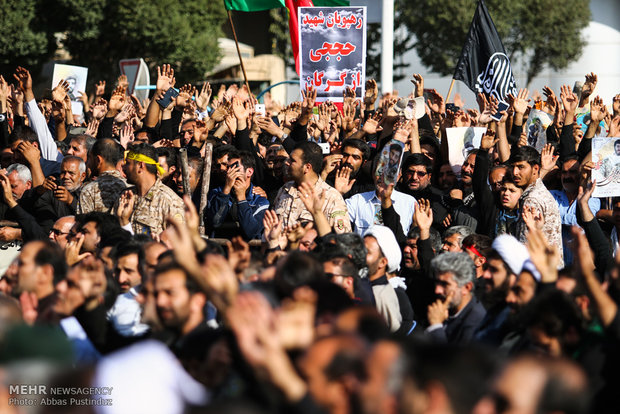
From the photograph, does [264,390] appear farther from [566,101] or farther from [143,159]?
[566,101]

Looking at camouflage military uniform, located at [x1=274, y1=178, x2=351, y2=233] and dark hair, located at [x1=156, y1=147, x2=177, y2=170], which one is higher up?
dark hair, located at [x1=156, y1=147, x2=177, y2=170]

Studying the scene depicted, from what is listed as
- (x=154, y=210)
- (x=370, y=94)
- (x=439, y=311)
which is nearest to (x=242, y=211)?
(x=154, y=210)

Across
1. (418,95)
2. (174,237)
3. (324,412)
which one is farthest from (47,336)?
(418,95)

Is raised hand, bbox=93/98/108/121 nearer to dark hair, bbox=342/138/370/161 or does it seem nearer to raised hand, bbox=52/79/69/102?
raised hand, bbox=52/79/69/102

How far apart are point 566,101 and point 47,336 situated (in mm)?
5463

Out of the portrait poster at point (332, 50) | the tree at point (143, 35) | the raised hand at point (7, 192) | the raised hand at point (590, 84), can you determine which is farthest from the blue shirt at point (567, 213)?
the tree at point (143, 35)

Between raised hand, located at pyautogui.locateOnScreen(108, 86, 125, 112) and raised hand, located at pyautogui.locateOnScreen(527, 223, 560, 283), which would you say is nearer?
raised hand, located at pyautogui.locateOnScreen(527, 223, 560, 283)

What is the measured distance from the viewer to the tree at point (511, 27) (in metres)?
35.8

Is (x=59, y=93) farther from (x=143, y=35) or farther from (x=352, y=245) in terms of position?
(x=143, y=35)

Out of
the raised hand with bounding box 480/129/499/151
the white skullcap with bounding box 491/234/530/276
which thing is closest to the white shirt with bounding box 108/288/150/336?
the white skullcap with bounding box 491/234/530/276

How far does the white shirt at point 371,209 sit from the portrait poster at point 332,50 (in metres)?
2.57

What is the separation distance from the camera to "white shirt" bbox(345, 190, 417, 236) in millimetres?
6711

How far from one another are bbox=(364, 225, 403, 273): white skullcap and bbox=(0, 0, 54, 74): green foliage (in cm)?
1988

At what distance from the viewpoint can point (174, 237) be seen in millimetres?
3994
